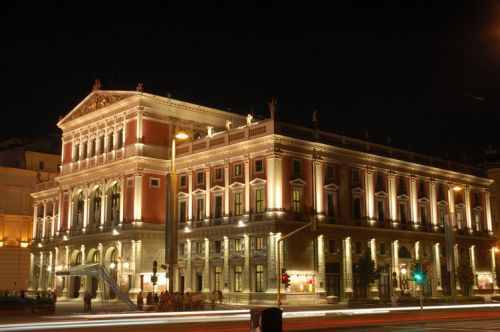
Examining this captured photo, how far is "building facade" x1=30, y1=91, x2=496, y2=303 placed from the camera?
58.4 m

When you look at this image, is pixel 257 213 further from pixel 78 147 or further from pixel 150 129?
pixel 78 147

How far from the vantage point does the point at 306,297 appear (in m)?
56.8

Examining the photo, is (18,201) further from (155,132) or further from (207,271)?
(207,271)

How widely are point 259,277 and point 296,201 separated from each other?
785 cm

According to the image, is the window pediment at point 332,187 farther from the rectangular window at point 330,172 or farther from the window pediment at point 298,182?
the window pediment at point 298,182

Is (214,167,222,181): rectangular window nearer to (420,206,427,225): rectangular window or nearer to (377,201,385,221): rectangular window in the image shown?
(377,201,385,221): rectangular window

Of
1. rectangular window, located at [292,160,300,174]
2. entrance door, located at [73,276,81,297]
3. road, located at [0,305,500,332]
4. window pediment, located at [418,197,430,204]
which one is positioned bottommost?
road, located at [0,305,500,332]

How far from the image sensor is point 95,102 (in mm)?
76438

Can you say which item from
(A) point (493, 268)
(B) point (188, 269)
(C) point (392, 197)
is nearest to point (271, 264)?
(B) point (188, 269)

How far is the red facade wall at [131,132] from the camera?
69.1 m

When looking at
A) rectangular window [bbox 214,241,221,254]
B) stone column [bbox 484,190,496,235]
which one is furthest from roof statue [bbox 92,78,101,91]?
stone column [bbox 484,190,496,235]

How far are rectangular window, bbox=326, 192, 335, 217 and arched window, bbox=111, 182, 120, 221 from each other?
23.8 meters

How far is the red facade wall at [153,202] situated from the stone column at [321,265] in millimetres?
18183

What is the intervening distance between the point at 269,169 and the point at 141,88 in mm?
19712
